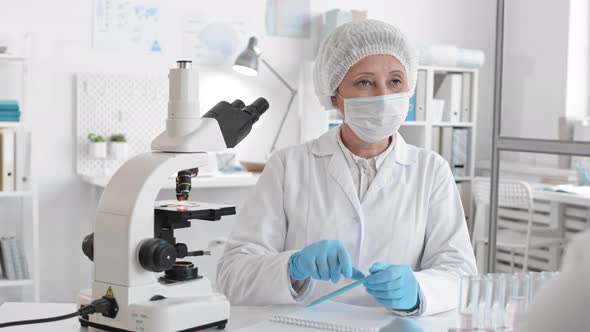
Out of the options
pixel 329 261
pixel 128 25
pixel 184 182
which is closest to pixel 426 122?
pixel 128 25

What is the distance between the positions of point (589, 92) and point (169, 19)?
7.89 feet

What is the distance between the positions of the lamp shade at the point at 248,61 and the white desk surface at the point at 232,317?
2.74 meters

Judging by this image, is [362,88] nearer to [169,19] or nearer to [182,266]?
[182,266]

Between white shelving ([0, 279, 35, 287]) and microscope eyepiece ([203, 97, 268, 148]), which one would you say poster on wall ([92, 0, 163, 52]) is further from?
microscope eyepiece ([203, 97, 268, 148])

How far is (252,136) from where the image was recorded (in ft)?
15.7

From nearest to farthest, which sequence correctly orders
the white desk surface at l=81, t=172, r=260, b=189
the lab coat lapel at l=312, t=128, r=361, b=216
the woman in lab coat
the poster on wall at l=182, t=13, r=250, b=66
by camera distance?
1. the woman in lab coat
2. the lab coat lapel at l=312, t=128, r=361, b=216
3. the white desk surface at l=81, t=172, r=260, b=189
4. the poster on wall at l=182, t=13, r=250, b=66

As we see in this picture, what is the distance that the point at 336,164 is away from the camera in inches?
77.7

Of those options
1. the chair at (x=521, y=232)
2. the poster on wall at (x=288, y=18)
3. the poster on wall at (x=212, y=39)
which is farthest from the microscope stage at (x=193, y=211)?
the poster on wall at (x=288, y=18)

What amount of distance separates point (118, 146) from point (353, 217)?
8.62ft

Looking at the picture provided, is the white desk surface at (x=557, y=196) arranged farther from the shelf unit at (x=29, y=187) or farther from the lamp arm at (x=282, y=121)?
the shelf unit at (x=29, y=187)

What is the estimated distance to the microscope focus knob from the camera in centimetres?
133

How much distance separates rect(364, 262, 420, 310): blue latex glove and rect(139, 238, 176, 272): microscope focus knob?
0.42 m

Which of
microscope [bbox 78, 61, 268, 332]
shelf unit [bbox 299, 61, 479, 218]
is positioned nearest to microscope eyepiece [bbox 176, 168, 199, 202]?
microscope [bbox 78, 61, 268, 332]

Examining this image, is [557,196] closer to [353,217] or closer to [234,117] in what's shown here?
[353,217]
